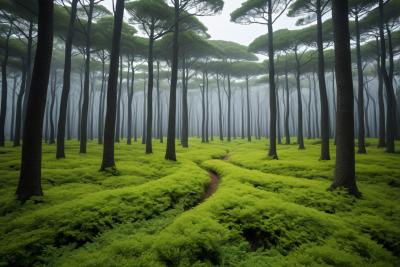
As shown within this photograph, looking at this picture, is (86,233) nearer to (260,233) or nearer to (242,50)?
(260,233)

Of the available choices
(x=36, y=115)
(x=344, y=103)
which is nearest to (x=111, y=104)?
(x=36, y=115)

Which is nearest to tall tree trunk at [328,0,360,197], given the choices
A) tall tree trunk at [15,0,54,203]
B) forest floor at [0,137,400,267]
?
forest floor at [0,137,400,267]

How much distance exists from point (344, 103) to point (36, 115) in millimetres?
9884

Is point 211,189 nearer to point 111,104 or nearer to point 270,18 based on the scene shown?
point 111,104

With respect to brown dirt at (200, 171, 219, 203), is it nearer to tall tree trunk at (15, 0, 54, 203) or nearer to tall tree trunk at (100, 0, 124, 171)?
tall tree trunk at (100, 0, 124, 171)

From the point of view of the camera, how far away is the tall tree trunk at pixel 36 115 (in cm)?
485

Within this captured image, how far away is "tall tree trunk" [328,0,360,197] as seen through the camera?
5602 mm

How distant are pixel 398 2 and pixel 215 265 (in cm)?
2245

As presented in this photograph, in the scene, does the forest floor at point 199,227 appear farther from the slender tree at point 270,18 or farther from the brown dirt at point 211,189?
the slender tree at point 270,18

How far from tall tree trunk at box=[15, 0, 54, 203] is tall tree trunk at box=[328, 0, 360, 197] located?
9.47 metres

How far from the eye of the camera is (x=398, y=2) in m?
13.2

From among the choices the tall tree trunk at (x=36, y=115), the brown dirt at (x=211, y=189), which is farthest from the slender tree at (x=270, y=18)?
the tall tree trunk at (x=36, y=115)

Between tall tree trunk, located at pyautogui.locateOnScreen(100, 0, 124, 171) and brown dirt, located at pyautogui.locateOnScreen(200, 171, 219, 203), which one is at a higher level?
tall tree trunk, located at pyautogui.locateOnScreen(100, 0, 124, 171)

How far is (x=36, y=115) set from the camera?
5.00m
